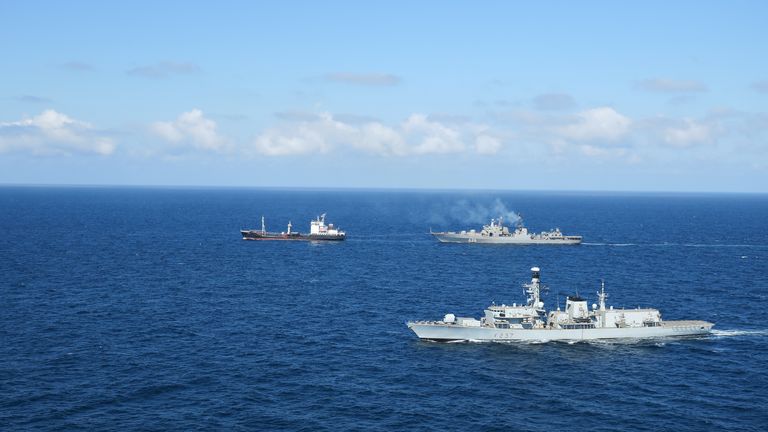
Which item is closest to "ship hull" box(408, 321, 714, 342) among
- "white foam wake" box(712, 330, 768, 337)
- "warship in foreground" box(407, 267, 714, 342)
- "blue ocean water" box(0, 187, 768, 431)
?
"warship in foreground" box(407, 267, 714, 342)

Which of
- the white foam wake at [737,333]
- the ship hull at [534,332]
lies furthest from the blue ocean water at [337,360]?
the ship hull at [534,332]

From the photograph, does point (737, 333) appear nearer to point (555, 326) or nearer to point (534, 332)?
point (555, 326)

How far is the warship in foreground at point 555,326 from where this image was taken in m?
99.8

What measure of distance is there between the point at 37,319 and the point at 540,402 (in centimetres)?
8103

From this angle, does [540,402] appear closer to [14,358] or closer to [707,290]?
[14,358]

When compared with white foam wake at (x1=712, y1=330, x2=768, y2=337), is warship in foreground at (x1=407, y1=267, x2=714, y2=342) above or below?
above

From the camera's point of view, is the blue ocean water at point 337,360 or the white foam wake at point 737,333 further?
the white foam wake at point 737,333

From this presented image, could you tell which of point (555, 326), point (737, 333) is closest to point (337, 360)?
point (555, 326)

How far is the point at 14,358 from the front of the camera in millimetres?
85750

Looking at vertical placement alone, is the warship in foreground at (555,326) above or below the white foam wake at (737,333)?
above

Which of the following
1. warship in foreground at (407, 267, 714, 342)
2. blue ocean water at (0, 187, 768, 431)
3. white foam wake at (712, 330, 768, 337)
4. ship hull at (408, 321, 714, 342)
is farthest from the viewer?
white foam wake at (712, 330, 768, 337)

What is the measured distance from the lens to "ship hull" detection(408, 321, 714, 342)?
3922 inches

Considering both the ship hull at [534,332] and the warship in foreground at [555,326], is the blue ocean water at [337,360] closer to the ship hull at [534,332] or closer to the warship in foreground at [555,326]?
the ship hull at [534,332]

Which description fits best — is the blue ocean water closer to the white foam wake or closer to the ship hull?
the white foam wake
